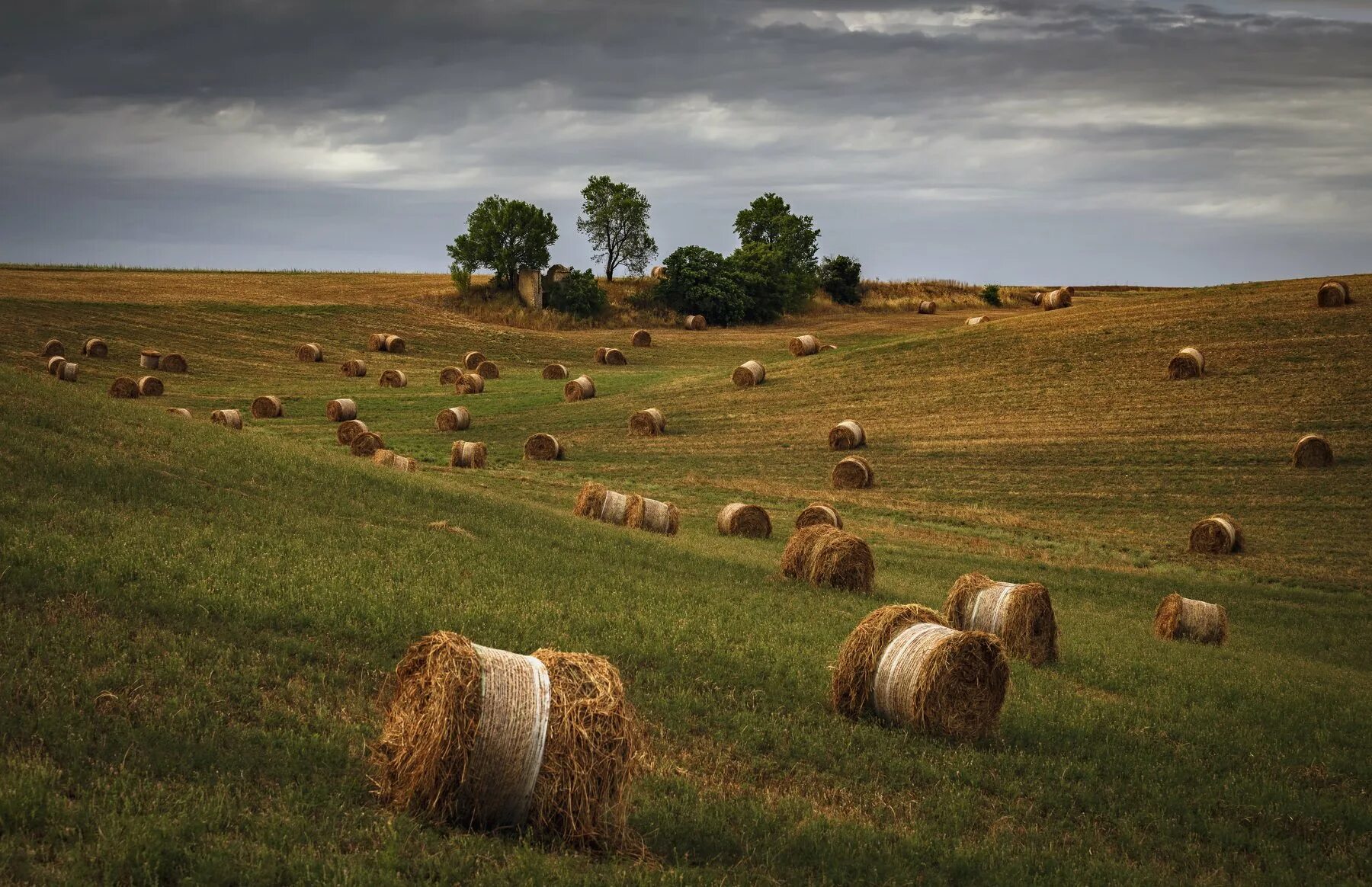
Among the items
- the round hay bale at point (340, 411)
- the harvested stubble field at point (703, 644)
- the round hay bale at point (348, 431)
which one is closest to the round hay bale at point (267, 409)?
the round hay bale at point (340, 411)

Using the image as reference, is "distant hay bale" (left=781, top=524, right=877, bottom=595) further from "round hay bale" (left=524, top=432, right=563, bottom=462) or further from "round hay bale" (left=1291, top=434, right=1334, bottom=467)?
"round hay bale" (left=524, top=432, right=563, bottom=462)

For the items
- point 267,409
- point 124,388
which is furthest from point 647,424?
point 124,388

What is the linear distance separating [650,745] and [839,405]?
139 ft

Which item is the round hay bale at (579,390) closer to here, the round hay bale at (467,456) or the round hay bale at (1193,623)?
the round hay bale at (467,456)

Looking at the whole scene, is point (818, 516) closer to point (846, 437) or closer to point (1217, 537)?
point (1217, 537)

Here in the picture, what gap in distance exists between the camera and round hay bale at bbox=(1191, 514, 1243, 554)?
2975cm

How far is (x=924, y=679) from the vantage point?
1257cm

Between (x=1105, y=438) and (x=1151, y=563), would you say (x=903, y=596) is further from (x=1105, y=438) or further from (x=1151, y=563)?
(x=1105, y=438)

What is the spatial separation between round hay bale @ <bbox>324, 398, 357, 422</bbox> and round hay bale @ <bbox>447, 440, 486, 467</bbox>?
9.31m

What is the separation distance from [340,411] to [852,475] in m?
21.7

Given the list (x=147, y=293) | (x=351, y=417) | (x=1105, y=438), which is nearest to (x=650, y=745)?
(x=1105, y=438)

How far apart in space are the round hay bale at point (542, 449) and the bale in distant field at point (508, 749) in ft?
112

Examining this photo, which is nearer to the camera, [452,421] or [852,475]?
[852,475]

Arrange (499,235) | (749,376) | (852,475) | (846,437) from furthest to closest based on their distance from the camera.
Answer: (499,235)
(749,376)
(846,437)
(852,475)
